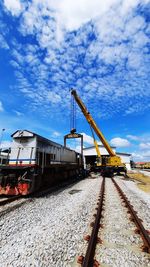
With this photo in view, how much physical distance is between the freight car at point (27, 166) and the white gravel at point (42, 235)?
7.44 feet

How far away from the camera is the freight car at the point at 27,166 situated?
28.9 feet

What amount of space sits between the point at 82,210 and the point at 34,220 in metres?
1.92

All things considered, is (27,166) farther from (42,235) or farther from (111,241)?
(111,241)

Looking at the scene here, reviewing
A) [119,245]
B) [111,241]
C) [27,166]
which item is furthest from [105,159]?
[119,245]

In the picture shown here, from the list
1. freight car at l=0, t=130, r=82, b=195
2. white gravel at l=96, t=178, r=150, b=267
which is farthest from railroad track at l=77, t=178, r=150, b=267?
freight car at l=0, t=130, r=82, b=195

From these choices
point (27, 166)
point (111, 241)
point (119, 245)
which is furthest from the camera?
point (27, 166)

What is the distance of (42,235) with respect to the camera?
4145mm

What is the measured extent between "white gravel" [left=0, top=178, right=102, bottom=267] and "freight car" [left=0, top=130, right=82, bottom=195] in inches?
89.3

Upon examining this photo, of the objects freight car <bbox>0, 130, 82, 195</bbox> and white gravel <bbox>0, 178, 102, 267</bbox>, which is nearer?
white gravel <bbox>0, 178, 102, 267</bbox>

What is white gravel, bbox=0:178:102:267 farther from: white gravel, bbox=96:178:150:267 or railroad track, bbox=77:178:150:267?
white gravel, bbox=96:178:150:267

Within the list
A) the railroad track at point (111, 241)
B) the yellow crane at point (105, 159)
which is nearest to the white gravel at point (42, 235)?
the railroad track at point (111, 241)

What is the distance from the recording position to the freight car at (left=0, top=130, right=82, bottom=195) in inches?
346

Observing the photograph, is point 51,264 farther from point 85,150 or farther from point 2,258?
point 85,150

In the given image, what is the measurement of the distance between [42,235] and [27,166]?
17.2 ft
